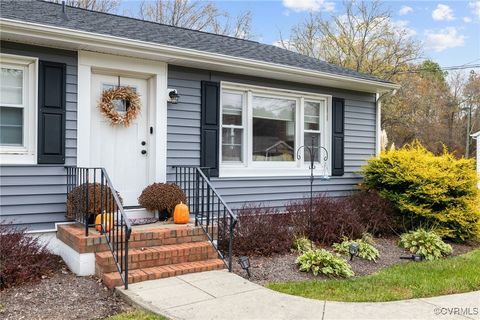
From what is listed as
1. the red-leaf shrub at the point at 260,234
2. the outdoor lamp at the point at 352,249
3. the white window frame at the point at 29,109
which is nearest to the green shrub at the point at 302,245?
the red-leaf shrub at the point at 260,234

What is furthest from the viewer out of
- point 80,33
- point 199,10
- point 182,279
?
point 199,10

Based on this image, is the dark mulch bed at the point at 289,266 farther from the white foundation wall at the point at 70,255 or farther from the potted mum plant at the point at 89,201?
the potted mum plant at the point at 89,201

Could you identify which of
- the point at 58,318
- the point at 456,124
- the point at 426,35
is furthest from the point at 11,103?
the point at 456,124

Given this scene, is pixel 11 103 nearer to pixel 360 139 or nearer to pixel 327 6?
pixel 360 139

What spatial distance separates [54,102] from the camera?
5.10m

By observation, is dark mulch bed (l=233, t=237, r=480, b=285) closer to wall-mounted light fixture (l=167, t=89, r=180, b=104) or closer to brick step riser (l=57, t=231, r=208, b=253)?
brick step riser (l=57, t=231, r=208, b=253)

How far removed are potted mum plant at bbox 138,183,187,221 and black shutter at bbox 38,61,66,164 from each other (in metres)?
1.15

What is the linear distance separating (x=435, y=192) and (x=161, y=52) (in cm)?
494

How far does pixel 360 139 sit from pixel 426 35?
16656 millimetres

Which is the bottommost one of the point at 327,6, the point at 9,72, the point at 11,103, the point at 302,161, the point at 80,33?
the point at 302,161

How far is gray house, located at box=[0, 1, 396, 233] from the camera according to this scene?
4.98 meters

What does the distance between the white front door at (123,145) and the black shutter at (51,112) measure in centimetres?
46

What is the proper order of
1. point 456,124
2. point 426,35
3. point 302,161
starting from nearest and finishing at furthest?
point 302,161
point 426,35
point 456,124

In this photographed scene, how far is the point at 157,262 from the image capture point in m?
4.58
